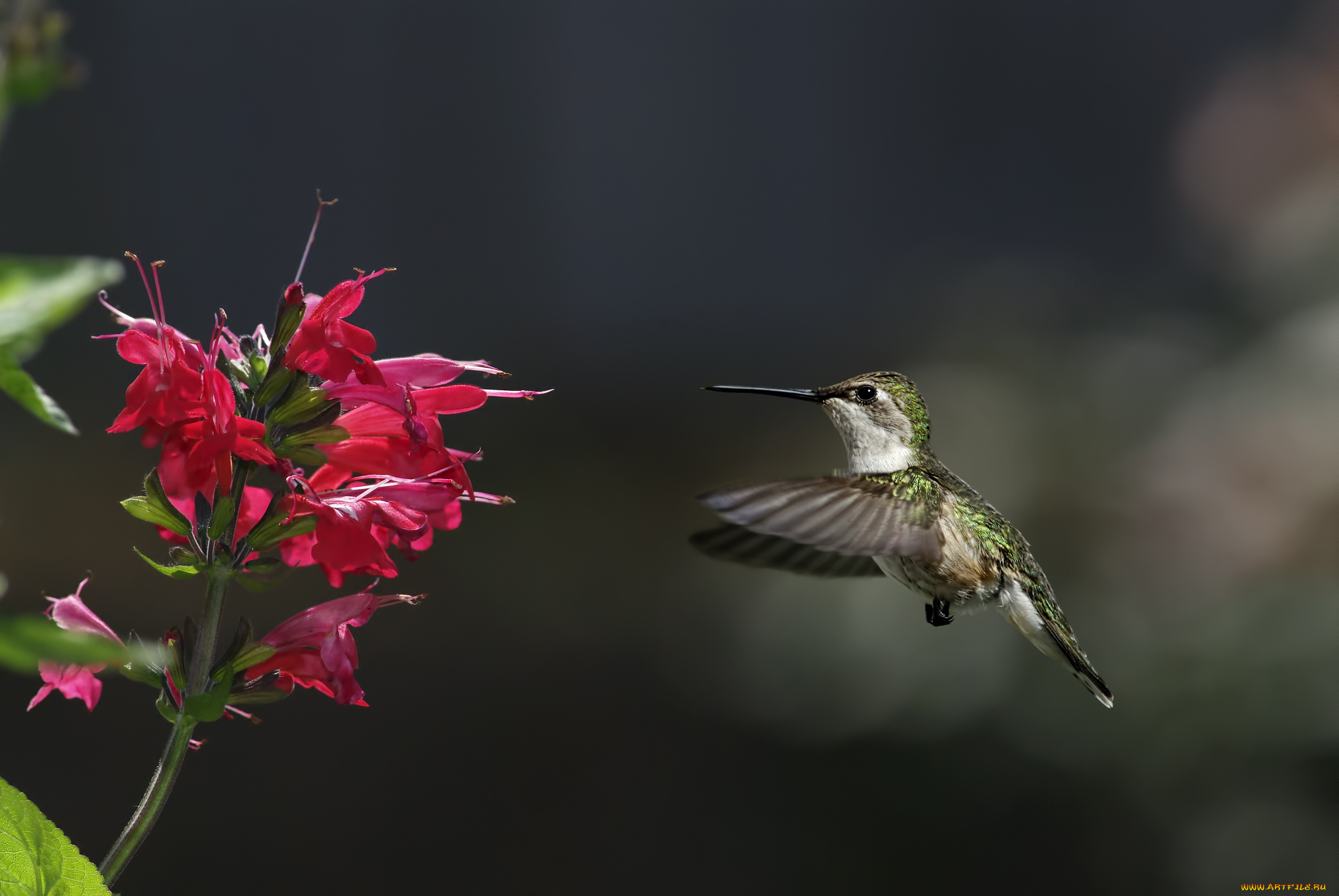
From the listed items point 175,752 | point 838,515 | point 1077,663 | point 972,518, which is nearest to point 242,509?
point 175,752

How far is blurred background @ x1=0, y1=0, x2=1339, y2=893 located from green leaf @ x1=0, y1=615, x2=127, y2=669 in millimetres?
2547

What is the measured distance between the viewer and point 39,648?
0.43 m

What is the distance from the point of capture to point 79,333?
197 inches

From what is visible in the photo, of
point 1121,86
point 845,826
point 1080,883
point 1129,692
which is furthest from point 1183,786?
point 1121,86

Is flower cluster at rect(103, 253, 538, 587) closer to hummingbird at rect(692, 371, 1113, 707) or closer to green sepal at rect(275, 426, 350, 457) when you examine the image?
green sepal at rect(275, 426, 350, 457)

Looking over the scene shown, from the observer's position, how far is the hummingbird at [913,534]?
1.31m

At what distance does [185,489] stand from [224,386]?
3.0 inches

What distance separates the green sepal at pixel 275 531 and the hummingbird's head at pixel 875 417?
75 cm

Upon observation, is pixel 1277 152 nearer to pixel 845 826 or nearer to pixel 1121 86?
pixel 845 826

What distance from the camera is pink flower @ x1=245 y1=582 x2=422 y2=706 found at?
0.88m

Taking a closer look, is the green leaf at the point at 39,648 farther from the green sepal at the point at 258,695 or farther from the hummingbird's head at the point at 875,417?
the hummingbird's head at the point at 875,417

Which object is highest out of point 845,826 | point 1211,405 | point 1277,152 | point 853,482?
point 1277,152

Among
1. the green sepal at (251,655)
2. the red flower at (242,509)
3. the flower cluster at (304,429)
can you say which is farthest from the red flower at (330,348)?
the green sepal at (251,655)

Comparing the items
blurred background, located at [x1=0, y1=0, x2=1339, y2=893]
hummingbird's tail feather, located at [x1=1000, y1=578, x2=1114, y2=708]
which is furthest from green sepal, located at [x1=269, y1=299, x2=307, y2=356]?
blurred background, located at [x1=0, y1=0, x2=1339, y2=893]
